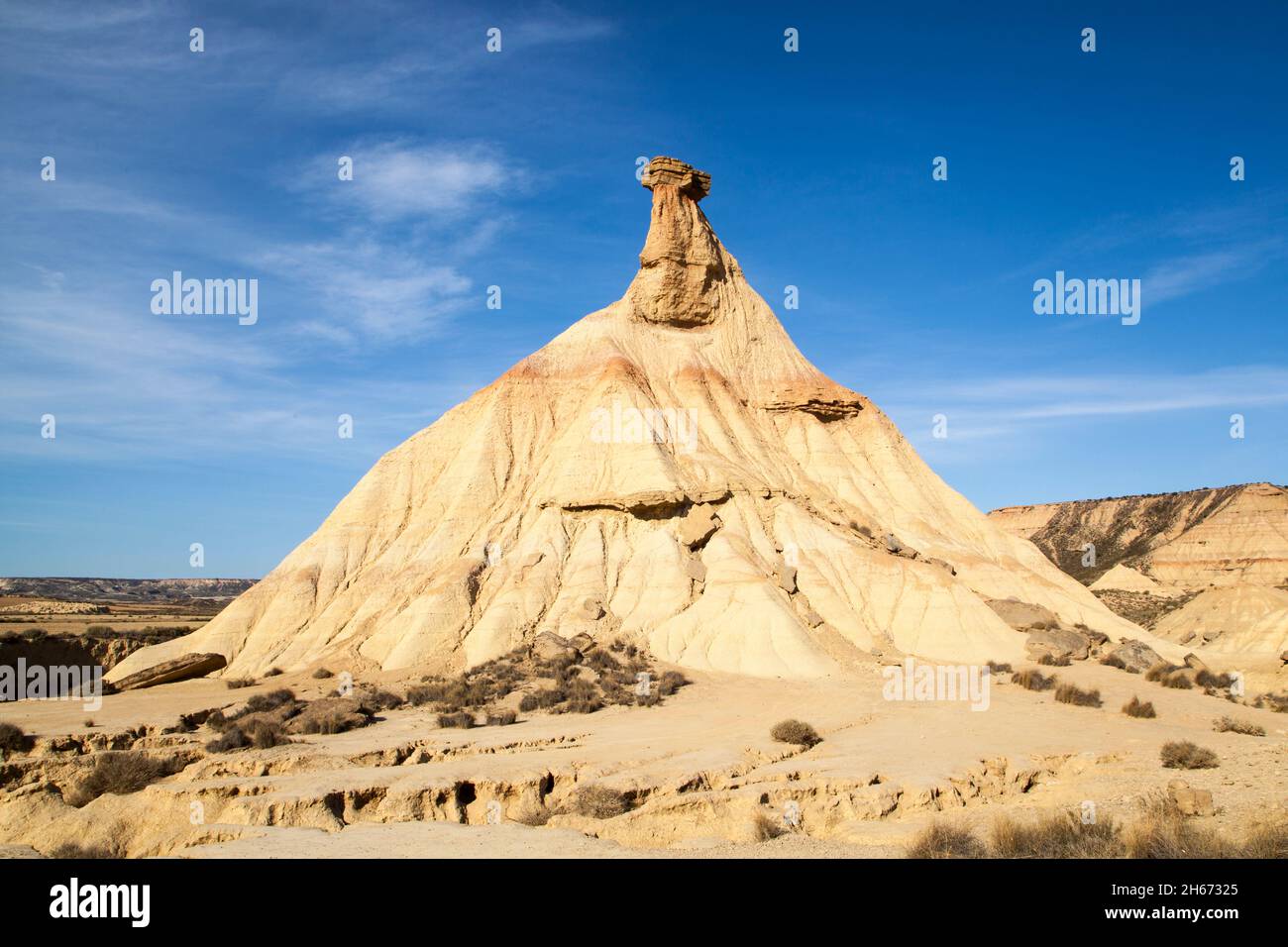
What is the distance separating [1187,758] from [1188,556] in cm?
7254

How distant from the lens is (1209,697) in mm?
24484

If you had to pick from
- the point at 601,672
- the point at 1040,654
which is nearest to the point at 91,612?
the point at 601,672

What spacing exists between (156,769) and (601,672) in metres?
13.6

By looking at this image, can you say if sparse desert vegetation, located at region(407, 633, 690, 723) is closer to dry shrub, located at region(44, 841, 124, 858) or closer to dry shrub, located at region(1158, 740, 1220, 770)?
dry shrub, located at region(44, 841, 124, 858)

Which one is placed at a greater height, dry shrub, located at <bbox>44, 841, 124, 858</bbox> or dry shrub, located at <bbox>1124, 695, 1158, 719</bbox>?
dry shrub, located at <bbox>44, 841, 124, 858</bbox>

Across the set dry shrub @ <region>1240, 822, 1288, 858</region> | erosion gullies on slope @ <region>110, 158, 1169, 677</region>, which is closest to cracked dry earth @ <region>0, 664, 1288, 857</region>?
dry shrub @ <region>1240, 822, 1288, 858</region>

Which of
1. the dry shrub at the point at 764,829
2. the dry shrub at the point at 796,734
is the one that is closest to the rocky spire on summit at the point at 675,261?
the dry shrub at the point at 796,734

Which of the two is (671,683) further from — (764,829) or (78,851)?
(78,851)

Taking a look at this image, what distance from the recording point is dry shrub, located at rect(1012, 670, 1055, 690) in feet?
79.8

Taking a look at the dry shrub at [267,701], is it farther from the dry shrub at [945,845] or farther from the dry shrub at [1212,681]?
the dry shrub at [1212,681]

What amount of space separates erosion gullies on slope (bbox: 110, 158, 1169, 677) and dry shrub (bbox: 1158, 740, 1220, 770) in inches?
470

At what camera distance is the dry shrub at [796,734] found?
16500mm
